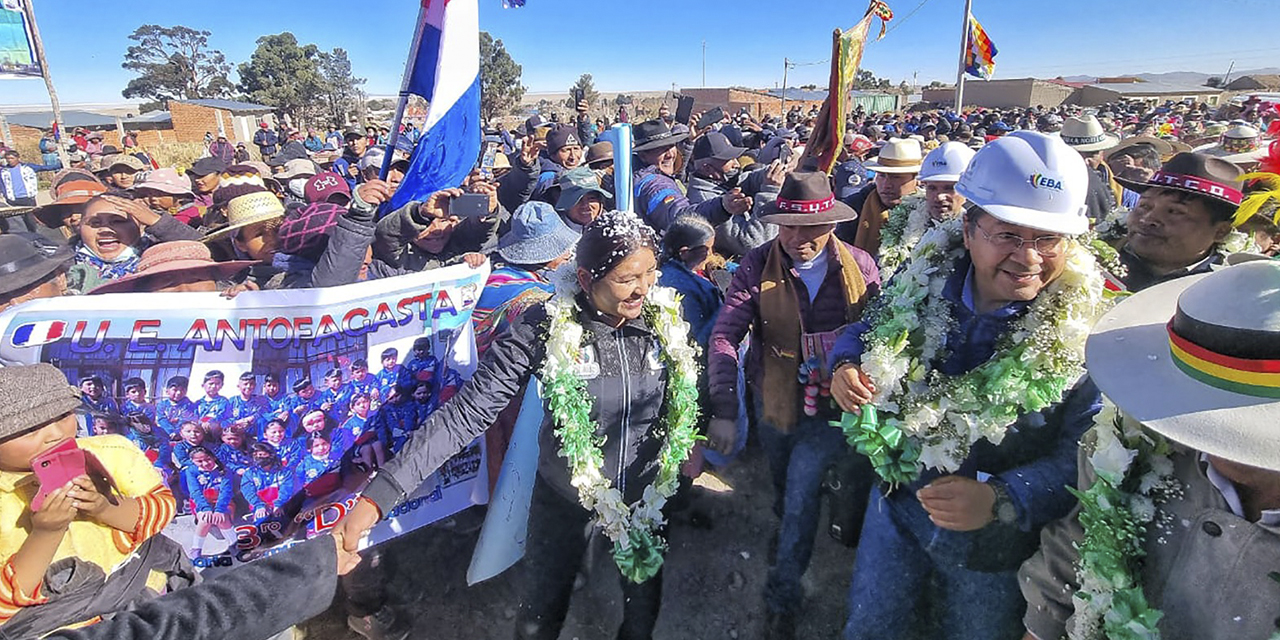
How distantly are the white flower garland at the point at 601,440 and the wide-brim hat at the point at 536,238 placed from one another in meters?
1.16

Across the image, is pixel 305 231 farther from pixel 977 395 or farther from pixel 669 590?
pixel 977 395

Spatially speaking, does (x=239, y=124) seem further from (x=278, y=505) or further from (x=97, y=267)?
(x=278, y=505)

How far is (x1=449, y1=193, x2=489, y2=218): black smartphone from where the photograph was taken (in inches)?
172

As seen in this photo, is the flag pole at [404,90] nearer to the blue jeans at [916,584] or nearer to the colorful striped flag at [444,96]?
the colorful striped flag at [444,96]

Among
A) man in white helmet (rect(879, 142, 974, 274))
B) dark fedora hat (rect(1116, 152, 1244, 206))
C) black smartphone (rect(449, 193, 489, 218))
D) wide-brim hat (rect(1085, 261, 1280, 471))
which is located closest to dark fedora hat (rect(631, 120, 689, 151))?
black smartphone (rect(449, 193, 489, 218))

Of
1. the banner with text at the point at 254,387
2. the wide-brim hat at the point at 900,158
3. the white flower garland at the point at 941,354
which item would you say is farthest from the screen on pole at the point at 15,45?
the white flower garland at the point at 941,354

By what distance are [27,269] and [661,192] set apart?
3955 mm

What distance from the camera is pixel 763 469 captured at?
4.55m

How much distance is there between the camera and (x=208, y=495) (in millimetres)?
2688

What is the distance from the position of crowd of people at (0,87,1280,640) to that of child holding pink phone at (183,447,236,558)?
0.01 metres

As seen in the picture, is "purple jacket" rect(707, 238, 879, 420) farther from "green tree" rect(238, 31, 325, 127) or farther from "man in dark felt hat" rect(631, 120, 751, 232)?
"green tree" rect(238, 31, 325, 127)

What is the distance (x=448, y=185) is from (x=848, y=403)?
2449 millimetres

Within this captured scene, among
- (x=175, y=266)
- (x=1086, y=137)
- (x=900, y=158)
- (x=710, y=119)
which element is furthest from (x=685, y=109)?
(x=175, y=266)

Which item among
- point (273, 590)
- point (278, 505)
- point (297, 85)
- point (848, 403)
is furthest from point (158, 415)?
point (297, 85)
